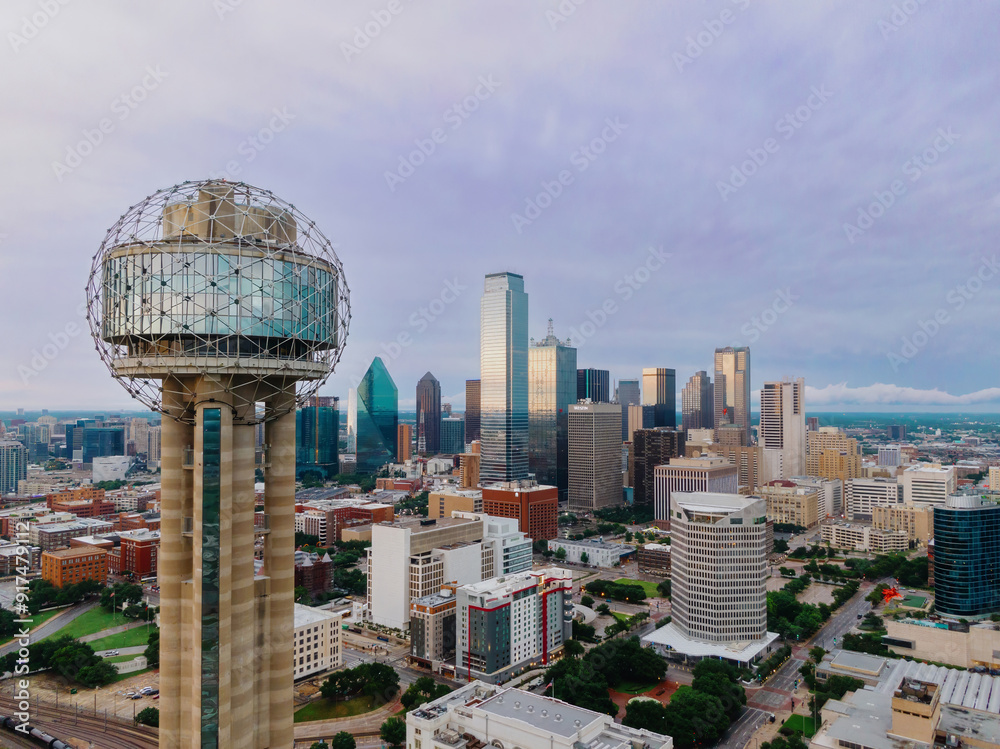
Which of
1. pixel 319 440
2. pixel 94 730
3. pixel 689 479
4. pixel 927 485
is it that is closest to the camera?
pixel 94 730

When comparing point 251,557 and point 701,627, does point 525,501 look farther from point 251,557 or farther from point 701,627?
point 251,557

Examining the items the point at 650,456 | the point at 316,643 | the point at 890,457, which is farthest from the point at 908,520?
the point at 316,643

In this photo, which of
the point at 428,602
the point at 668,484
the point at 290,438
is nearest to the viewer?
the point at 290,438

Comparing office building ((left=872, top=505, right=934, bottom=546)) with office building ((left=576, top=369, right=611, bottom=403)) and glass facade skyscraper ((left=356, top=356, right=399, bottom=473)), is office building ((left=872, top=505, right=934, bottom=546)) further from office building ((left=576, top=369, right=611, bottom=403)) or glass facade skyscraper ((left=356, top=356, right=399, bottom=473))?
glass facade skyscraper ((left=356, top=356, right=399, bottom=473))

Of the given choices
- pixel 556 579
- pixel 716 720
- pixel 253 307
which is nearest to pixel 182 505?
pixel 253 307

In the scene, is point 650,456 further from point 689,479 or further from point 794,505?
point 794,505

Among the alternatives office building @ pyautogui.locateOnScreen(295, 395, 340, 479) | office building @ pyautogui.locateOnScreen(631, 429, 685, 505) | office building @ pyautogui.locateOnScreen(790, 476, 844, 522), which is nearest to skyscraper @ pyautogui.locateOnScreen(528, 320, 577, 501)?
office building @ pyautogui.locateOnScreen(631, 429, 685, 505)
